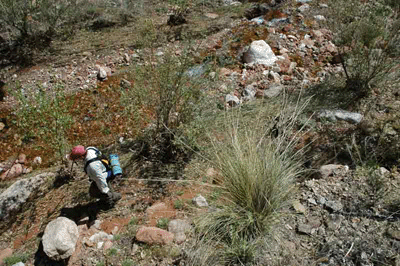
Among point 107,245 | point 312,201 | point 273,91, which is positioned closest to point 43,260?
point 107,245

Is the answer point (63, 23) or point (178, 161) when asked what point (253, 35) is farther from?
point (63, 23)

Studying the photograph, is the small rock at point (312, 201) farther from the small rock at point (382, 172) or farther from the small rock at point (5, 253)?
the small rock at point (5, 253)

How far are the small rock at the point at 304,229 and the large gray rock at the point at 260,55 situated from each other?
3735 mm

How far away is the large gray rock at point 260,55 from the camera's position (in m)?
6.05

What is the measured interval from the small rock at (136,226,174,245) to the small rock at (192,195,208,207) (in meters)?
0.43

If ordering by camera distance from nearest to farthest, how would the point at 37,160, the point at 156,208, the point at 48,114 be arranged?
the point at 156,208
the point at 48,114
the point at 37,160

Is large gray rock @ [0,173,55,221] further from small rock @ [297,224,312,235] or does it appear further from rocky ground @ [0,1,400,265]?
small rock @ [297,224,312,235]

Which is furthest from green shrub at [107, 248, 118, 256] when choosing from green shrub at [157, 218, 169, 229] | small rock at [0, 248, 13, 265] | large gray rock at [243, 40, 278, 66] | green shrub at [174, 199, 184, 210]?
large gray rock at [243, 40, 278, 66]

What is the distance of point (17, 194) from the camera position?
418 centimetres

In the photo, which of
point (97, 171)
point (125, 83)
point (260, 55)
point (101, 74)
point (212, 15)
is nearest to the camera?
point (97, 171)

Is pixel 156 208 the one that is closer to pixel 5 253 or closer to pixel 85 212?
pixel 85 212

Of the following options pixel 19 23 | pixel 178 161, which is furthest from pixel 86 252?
pixel 19 23

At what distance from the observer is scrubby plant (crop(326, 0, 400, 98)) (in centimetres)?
453

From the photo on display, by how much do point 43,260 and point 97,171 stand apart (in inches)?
39.8
